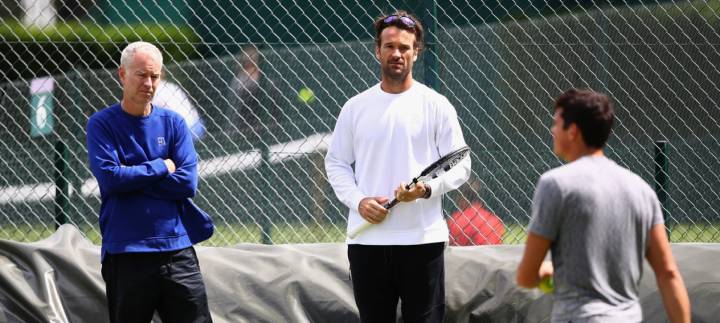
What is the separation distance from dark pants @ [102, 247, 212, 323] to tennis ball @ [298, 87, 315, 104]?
1.92m

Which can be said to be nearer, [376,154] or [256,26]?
[376,154]

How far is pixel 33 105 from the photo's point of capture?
657cm

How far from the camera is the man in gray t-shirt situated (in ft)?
11.5

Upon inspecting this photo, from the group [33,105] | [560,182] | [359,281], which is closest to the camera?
[560,182]

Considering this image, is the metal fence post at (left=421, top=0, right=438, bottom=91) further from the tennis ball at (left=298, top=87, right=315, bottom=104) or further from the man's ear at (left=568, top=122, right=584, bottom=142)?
the man's ear at (left=568, top=122, right=584, bottom=142)

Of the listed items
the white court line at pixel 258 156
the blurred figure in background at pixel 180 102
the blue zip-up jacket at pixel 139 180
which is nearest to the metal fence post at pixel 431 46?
the white court line at pixel 258 156

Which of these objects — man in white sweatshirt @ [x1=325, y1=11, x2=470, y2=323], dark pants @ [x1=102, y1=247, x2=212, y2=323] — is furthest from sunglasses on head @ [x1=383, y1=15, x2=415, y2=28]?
dark pants @ [x1=102, y1=247, x2=212, y2=323]

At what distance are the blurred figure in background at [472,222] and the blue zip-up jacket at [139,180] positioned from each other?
2.23 metres

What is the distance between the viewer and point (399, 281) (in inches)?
197

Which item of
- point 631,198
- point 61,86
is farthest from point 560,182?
point 61,86

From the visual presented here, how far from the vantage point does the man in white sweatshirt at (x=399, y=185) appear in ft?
16.2

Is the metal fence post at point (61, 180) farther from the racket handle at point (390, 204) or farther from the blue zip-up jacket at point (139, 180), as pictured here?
the racket handle at point (390, 204)

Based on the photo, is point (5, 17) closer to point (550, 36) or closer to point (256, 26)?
point (256, 26)

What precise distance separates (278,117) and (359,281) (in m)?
1.97
